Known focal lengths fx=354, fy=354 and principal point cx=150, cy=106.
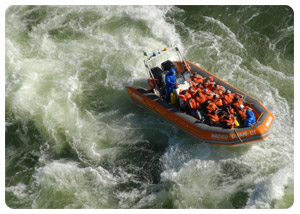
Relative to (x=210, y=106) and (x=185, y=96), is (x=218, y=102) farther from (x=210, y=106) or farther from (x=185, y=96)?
(x=185, y=96)

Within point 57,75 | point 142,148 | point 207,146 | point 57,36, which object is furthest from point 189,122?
point 57,36

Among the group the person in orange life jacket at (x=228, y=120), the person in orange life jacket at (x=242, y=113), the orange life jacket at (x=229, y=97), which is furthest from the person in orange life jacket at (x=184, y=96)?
the person in orange life jacket at (x=242, y=113)

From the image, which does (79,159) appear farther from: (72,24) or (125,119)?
(72,24)

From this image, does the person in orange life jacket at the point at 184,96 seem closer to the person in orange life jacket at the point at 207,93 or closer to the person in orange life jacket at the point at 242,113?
the person in orange life jacket at the point at 207,93

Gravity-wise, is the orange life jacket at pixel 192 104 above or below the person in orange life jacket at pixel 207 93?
below

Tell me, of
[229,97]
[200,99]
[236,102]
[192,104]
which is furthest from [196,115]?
[236,102]

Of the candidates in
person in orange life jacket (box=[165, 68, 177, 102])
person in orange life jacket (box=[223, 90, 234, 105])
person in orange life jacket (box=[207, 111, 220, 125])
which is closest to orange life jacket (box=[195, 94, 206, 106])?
person in orange life jacket (box=[207, 111, 220, 125])

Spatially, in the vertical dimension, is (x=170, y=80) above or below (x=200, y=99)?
above

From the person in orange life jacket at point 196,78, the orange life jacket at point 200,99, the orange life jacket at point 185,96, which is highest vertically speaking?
the person in orange life jacket at point 196,78
